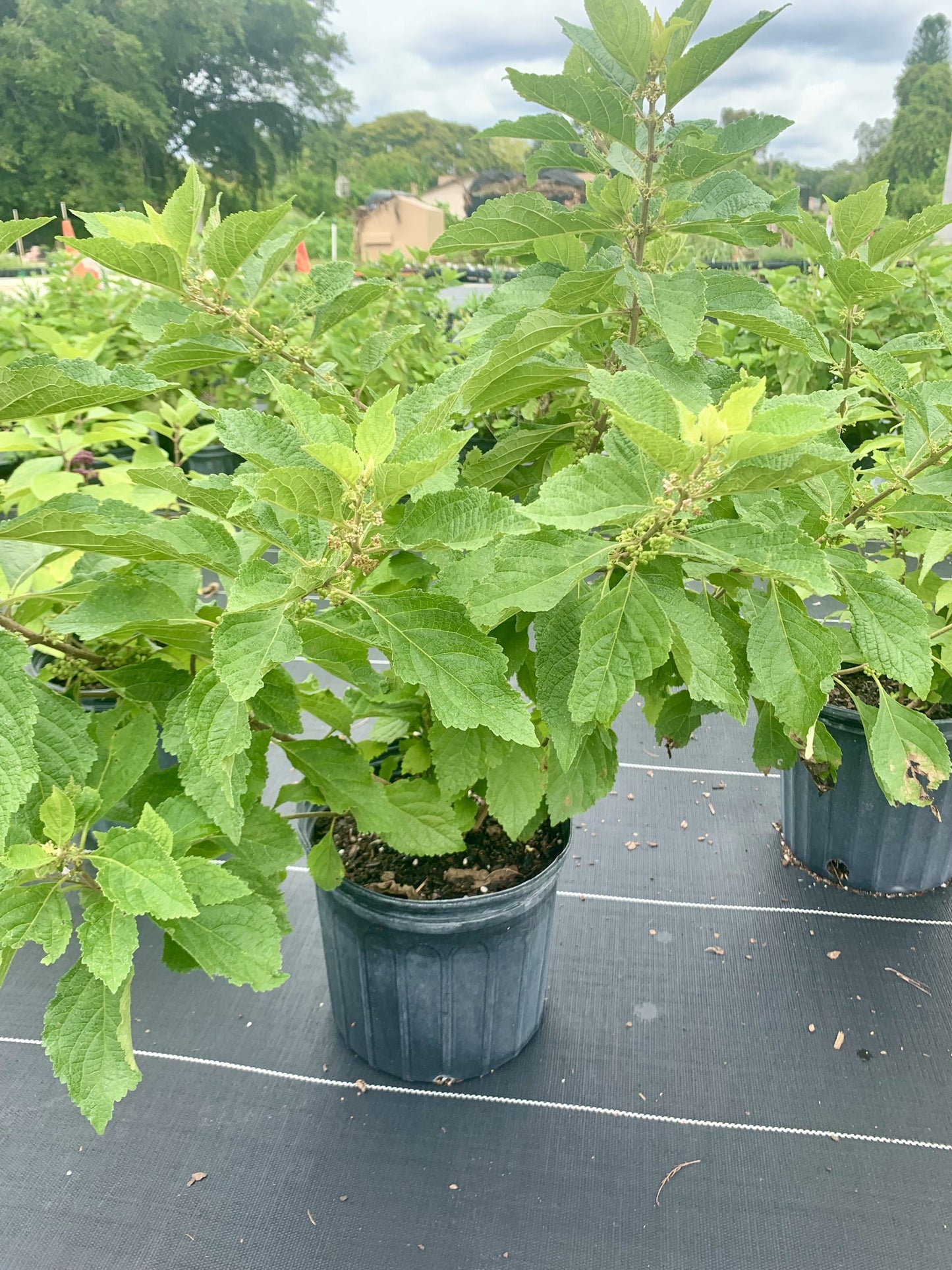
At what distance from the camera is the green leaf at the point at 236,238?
3.26 ft

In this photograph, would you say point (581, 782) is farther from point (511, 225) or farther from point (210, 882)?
point (511, 225)

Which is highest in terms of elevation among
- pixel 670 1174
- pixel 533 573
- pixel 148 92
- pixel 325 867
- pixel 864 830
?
pixel 148 92

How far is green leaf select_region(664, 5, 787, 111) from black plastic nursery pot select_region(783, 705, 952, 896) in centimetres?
139

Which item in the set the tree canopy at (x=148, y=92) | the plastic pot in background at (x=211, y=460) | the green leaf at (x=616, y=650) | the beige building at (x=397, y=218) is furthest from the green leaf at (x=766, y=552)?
the tree canopy at (x=148, y=92)

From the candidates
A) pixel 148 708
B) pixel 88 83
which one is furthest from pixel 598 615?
pixel 88 83

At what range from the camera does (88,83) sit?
32.0m

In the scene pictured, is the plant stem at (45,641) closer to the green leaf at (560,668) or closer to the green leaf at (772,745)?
the green leaf at (560,668)

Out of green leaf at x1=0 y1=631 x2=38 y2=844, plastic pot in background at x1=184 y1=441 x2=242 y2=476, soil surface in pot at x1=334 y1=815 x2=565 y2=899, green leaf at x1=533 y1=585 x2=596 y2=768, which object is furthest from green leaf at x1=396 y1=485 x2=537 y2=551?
plastic pot in background at x1=184 y1=441 x2=242 y2=476

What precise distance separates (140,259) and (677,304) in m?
0.64

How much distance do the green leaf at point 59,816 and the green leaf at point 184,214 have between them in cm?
70

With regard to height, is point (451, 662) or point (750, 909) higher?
point (451, 662)

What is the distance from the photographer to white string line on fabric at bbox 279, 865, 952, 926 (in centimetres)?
205

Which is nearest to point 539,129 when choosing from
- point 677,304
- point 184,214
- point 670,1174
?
point 677,304

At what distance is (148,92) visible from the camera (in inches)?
1309
